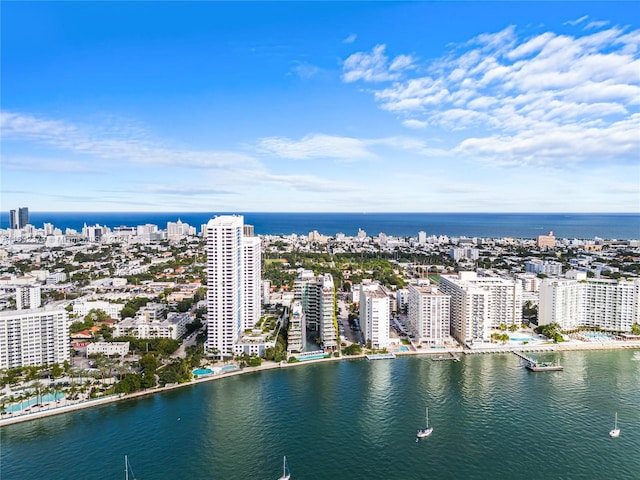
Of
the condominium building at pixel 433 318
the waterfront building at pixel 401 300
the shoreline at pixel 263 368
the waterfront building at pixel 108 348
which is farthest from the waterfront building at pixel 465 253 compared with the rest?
the waterfront building at pixel 108 348

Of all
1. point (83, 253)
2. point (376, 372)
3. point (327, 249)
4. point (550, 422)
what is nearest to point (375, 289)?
point (376, 372)

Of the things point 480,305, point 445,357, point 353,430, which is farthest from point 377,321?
point 353,430

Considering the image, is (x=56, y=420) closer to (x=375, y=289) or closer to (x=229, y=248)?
(x=229, y=248)

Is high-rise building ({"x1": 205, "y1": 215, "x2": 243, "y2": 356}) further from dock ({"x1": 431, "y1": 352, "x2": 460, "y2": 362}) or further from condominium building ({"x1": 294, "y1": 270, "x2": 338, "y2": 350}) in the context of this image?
dock ({"x1": 431, "y1": 352, "x2": 460, "y2": 362})

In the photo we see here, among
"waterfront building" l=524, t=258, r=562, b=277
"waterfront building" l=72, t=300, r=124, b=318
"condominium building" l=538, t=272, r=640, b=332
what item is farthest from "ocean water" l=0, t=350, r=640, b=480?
"waterfront building" l=524, t=258, r=562, b=277

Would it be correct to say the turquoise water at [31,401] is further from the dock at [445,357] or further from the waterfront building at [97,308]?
the dock at [445,357]

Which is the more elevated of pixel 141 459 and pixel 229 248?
pixel 229 248

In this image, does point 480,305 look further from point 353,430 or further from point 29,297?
point 29,297
